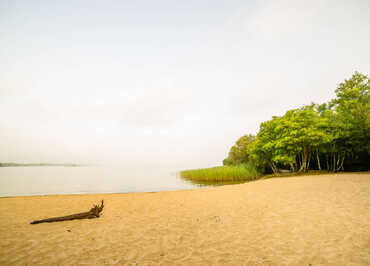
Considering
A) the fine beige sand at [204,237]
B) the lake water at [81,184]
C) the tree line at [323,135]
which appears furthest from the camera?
the tree line at [323,135]

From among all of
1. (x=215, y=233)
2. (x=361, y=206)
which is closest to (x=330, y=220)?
(x=361, y=206)

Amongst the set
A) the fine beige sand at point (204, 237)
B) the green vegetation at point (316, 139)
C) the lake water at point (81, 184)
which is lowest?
the lake water at point (81, 184)

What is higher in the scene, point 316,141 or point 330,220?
point 316,141

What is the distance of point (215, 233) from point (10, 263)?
4.61 m

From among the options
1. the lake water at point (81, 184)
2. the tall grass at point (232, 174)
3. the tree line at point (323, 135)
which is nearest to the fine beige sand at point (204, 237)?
the lake water at point (81, 184)

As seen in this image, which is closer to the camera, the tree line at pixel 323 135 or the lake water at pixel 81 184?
the lake water at pixel 81 184

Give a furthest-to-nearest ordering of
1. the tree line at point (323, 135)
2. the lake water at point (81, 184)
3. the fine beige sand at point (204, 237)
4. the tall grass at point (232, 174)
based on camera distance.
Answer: the tall grass at point (232, 174), the tree line at point (323, 135), the lake water at point (81, 184), the fine beige sand at point (204, 237)

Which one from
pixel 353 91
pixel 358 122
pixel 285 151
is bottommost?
pixel 285 151

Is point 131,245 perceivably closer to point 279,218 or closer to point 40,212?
point 279,218

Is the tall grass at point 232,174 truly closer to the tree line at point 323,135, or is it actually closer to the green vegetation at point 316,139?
the green vegetation at point 316,139

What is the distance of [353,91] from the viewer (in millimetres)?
23812

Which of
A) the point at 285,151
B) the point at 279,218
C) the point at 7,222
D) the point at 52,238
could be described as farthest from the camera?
the point at 285,151

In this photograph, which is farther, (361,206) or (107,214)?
(107,214)

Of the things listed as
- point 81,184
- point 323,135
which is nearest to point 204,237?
point 323,135
